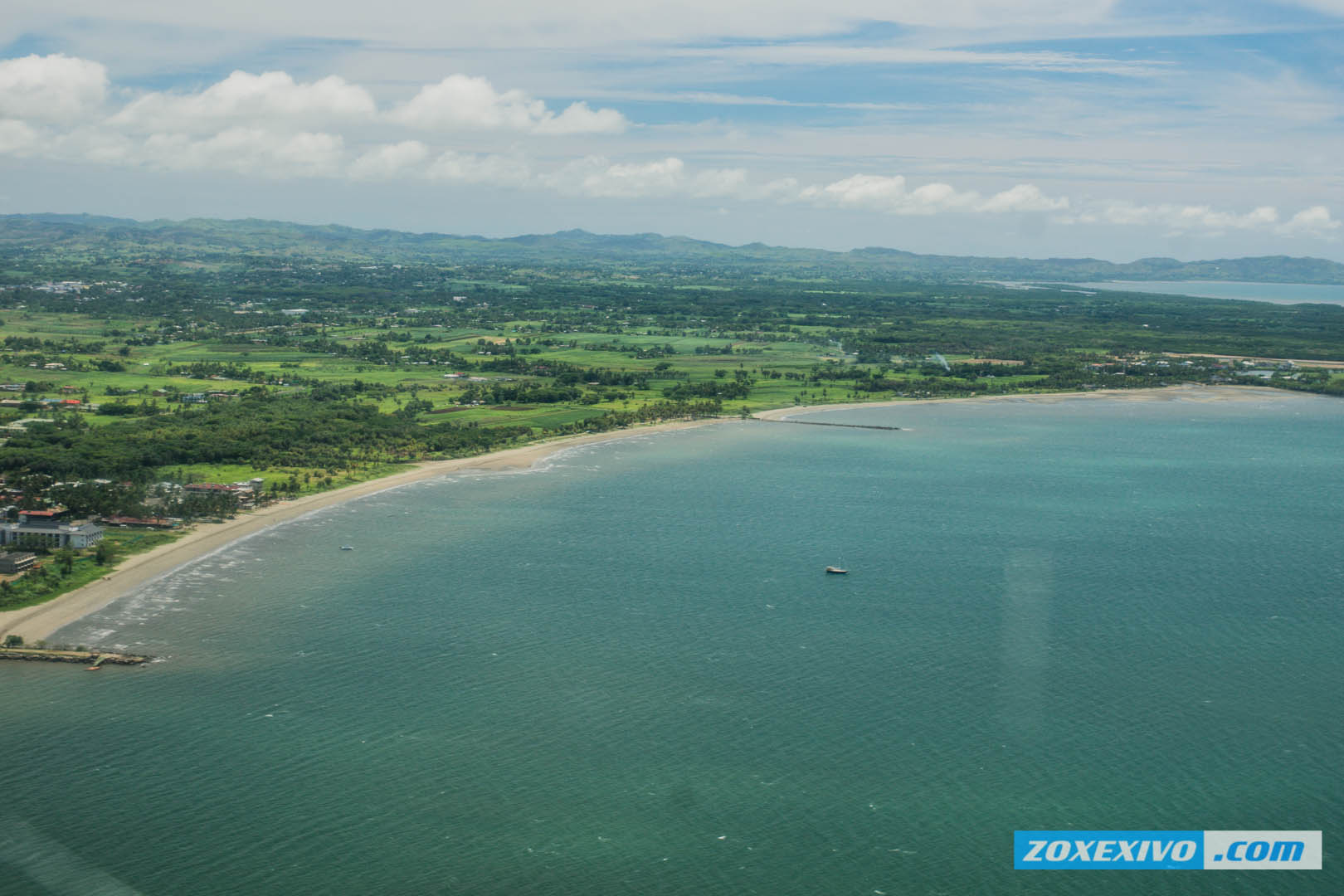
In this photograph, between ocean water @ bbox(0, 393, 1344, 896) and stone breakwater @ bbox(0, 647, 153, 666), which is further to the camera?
stone breakwater @ bbox(0, 647, 153, 666)

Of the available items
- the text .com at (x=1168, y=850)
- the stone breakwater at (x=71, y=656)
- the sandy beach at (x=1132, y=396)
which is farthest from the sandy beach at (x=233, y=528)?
the text .com at (x=1168, y=850)

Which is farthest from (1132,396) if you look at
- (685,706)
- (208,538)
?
(685,706)

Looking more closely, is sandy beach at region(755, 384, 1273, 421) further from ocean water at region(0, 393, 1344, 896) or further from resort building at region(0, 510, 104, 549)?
resort building at region(0, 510, 104, 549)

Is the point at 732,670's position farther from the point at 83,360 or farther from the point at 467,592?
the point at 83,360

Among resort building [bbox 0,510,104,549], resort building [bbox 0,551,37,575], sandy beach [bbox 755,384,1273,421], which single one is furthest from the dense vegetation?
resort building [bbox 0,551,37,575]

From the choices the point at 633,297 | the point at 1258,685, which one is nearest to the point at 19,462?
the point at 1258,685

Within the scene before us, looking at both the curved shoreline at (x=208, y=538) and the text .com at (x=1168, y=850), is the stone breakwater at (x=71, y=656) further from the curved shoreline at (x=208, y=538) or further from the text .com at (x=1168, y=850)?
the text .com at (x=1168, y=850)
